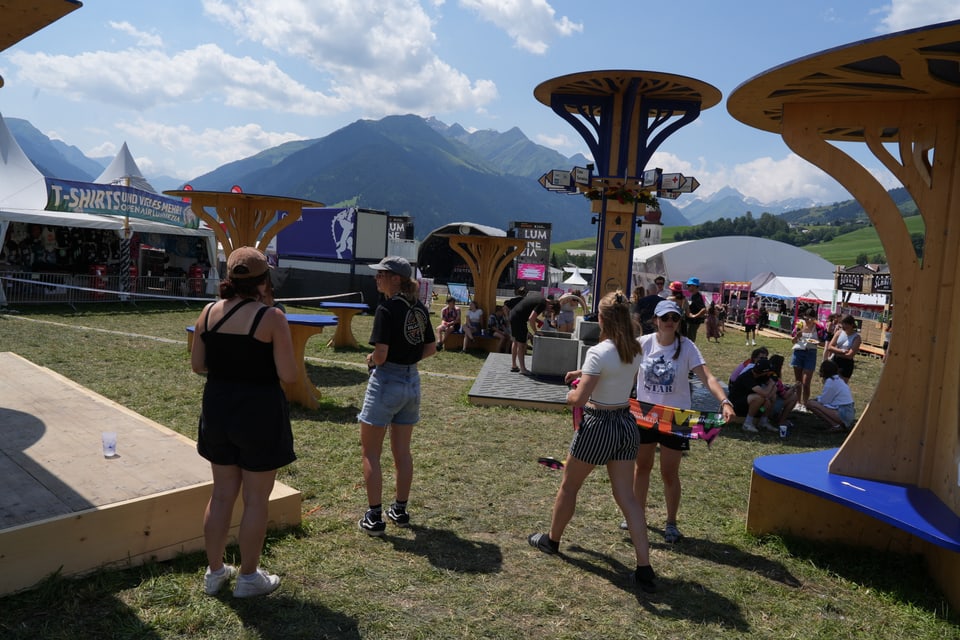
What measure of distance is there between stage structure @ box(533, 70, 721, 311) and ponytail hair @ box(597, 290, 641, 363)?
7.11m

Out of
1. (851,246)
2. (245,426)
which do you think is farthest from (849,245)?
(245,426)

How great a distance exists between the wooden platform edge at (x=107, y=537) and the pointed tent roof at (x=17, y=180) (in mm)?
19313

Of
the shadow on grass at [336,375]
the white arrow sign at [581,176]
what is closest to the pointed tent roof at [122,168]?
the shadow on grass at [336,375]

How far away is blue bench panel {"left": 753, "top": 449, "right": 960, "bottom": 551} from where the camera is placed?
317cm

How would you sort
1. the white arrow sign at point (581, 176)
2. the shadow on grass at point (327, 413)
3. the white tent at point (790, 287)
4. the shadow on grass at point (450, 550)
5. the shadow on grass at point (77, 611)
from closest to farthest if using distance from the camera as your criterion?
the shadow on grass at point (77, 611)
the shadow on grass at point (450, 550)
the shadow on grass at point (327, 413)
the white arrow sign at point (581, 176)
the white tent at point (790, 287)

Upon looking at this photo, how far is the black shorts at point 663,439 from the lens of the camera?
3816 mm

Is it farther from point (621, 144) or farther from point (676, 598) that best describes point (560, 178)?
point (676, 598)

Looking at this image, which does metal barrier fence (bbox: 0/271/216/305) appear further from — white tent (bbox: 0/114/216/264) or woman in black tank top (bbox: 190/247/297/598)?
woman in black tank top (bbox: 190/247/297/598)

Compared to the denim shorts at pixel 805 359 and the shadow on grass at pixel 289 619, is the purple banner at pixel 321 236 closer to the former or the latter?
the denim shorts at pixel 805 359

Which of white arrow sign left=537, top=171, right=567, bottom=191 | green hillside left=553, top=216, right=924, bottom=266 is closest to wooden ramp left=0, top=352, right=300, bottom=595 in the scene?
white arrow sign left=537, top=171, right=567, bottom=191

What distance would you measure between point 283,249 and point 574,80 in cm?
1775

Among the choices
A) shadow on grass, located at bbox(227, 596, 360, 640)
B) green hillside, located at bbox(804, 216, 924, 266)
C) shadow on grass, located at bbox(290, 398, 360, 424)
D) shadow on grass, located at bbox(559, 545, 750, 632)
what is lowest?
shadow on grass, located at bbox(227, 596, 360, 640)

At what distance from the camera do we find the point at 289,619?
9.30 feet

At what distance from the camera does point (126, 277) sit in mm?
19141
